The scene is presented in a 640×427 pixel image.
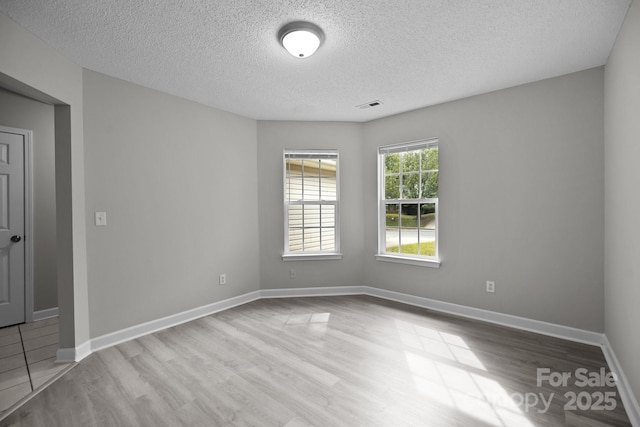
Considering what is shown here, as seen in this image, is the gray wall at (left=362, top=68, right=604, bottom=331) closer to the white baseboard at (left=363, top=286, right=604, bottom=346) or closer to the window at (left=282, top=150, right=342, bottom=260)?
the white baseboard at (left=363, top=286, right=604, bottom=346)

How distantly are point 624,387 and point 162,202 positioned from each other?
163 inches

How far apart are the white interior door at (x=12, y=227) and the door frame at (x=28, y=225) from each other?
21 mm

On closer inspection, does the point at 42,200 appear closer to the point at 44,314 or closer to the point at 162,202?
the point at 44,314

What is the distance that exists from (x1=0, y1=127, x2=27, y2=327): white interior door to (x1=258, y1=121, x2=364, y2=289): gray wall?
2703 millimetres

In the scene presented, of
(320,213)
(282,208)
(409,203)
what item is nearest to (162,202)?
(282,208)

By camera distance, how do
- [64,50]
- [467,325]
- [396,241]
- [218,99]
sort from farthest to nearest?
[396,241] → [218,99] → [467,325] → [64,50]

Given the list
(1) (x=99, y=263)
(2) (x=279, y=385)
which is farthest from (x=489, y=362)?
(1) (x=99, y=263)

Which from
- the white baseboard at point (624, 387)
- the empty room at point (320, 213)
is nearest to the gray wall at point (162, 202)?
the empty room at point (320, 213)

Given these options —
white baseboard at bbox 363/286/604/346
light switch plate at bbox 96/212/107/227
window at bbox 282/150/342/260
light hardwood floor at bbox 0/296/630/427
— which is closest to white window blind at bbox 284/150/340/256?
window at bbox 282/150/342/260

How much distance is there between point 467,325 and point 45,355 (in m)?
4.05

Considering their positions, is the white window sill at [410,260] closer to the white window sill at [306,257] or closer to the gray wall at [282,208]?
the gray wall at [282,208]

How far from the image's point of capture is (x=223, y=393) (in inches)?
79.6

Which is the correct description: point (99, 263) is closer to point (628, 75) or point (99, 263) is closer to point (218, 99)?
point (218, 99)

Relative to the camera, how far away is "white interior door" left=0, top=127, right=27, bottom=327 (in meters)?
3.21
